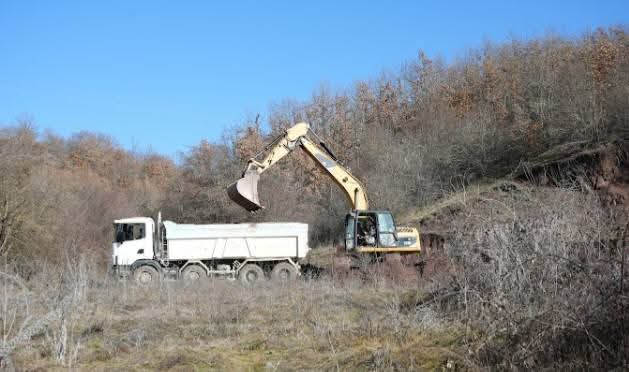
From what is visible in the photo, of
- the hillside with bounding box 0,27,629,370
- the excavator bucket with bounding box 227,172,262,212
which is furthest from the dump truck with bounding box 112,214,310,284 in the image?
the excavator bucket with bounding box 227,172,262,212

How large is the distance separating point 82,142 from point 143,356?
61.9 m

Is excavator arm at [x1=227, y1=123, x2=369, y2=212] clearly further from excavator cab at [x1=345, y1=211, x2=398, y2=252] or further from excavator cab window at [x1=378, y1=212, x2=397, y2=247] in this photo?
excavator cab window at [x1=378, y1=212, x2=397, y2=247]

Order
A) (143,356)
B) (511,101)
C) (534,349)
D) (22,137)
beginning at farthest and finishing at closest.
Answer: (511,101)
(22,137)
(143,356)
(534,349)

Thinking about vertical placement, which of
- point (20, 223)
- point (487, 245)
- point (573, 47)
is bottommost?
point (487, 245)

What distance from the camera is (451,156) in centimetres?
3647

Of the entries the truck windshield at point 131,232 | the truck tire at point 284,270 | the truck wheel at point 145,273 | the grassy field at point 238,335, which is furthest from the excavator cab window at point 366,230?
the truck windshield at point 131,232

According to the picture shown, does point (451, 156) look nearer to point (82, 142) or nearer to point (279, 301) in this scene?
point (279, 301)

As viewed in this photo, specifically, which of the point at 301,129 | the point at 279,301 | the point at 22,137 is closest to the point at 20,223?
the point at 22,137

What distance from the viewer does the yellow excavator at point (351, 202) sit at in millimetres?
20656

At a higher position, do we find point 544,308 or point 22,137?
point 22,137

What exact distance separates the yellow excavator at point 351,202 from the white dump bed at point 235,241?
7.76 ft

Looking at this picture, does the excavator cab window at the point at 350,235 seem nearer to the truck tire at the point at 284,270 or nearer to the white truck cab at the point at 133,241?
the truck tire at the point at 284,270

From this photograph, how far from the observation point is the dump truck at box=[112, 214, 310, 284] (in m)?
23.5

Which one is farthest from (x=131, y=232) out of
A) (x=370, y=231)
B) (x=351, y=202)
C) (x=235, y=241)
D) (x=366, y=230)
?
(x=370, y=231)
